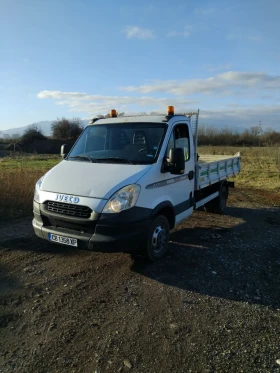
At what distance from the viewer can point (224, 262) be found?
16.1 ft

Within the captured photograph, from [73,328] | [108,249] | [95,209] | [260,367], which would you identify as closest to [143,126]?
[95,209]

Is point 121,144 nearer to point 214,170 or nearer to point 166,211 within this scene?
point 166,211

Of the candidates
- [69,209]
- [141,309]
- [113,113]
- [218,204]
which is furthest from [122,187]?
[218,204]

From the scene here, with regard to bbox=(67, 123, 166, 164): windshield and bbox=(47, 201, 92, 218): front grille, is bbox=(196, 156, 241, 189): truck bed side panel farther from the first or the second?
bbox=(47, 201, 92, 218): front grille

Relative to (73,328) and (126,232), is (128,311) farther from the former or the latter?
(126,232)

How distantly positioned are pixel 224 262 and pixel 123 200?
2068mm

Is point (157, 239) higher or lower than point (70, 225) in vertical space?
lower

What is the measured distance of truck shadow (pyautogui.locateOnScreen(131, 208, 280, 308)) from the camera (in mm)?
4070

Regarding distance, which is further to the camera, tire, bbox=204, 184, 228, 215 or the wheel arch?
tire, bbox=204, 184, 228, 215

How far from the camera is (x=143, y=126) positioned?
16.9 feet

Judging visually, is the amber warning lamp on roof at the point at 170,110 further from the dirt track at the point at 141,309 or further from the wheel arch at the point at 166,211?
the dirt track at the point at 141,309

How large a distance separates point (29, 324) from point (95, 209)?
1479 mm

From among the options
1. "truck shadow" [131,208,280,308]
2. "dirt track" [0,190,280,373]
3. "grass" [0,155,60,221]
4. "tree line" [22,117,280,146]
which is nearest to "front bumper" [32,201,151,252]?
"dirt track" [0,190,280,373]

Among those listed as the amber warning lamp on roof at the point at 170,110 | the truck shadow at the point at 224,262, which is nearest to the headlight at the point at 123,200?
the truck shadow at the point at 224,262
